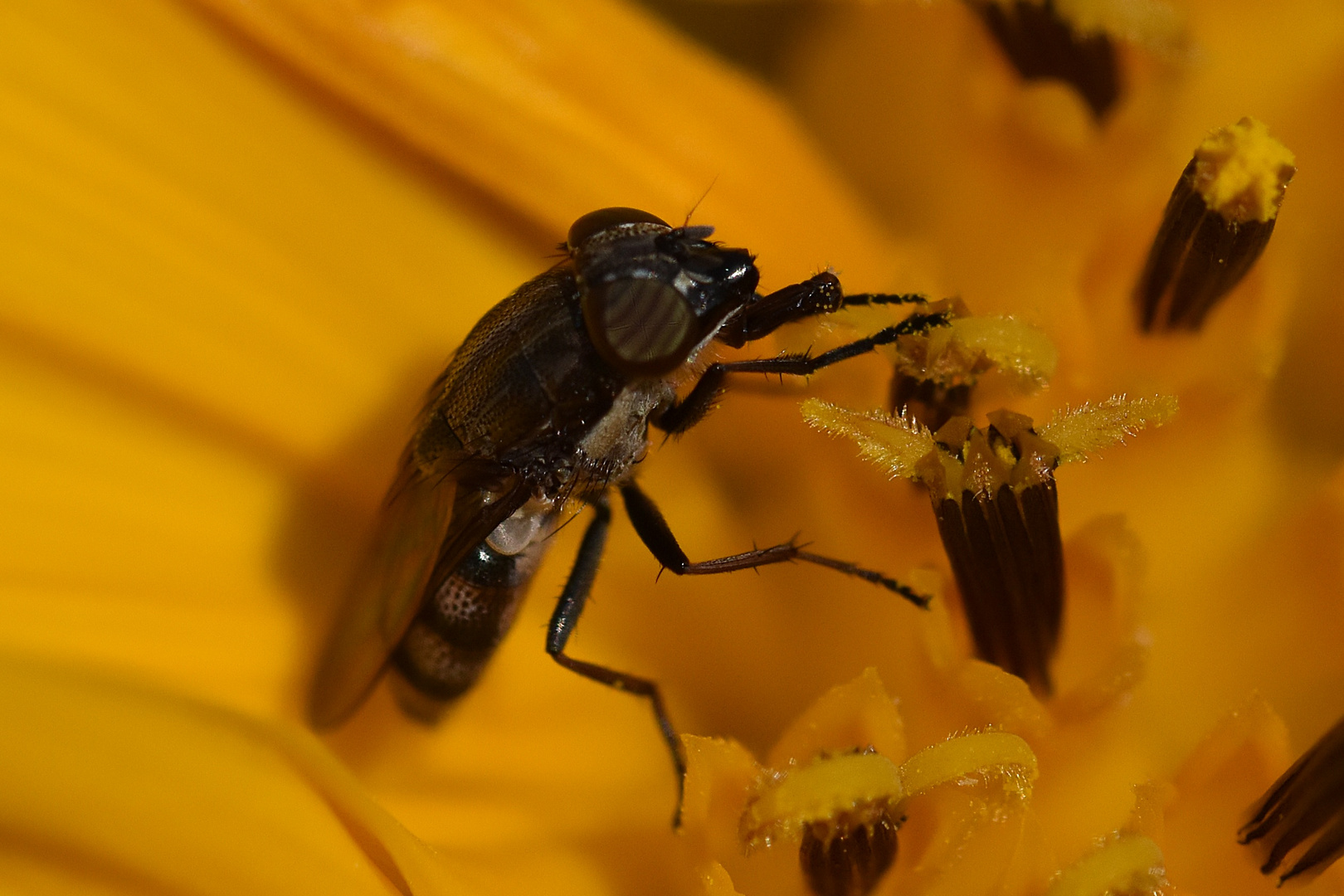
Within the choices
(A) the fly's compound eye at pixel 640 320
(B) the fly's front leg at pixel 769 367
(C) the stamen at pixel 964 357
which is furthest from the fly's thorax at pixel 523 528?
(C) the stamen at pixel 964 357

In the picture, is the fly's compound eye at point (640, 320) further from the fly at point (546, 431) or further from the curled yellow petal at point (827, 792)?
the curled yellow petal at point (827, 792)

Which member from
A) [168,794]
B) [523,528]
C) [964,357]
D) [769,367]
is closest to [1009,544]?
[964,357]

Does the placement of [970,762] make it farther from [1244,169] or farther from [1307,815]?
[1244,169]

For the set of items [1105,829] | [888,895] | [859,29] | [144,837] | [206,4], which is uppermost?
[859,29]

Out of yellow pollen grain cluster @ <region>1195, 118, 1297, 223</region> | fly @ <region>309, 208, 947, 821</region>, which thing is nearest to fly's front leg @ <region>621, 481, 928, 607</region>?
fly @ <region>309, 208, 947, 821</region>

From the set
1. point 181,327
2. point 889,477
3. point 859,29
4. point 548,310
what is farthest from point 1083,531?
point 181,327

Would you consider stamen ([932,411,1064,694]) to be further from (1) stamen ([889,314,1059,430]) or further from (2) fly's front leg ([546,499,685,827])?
(2) fly's front leg ([546,499,685,827])

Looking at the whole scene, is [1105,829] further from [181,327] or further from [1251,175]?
[181,327]
